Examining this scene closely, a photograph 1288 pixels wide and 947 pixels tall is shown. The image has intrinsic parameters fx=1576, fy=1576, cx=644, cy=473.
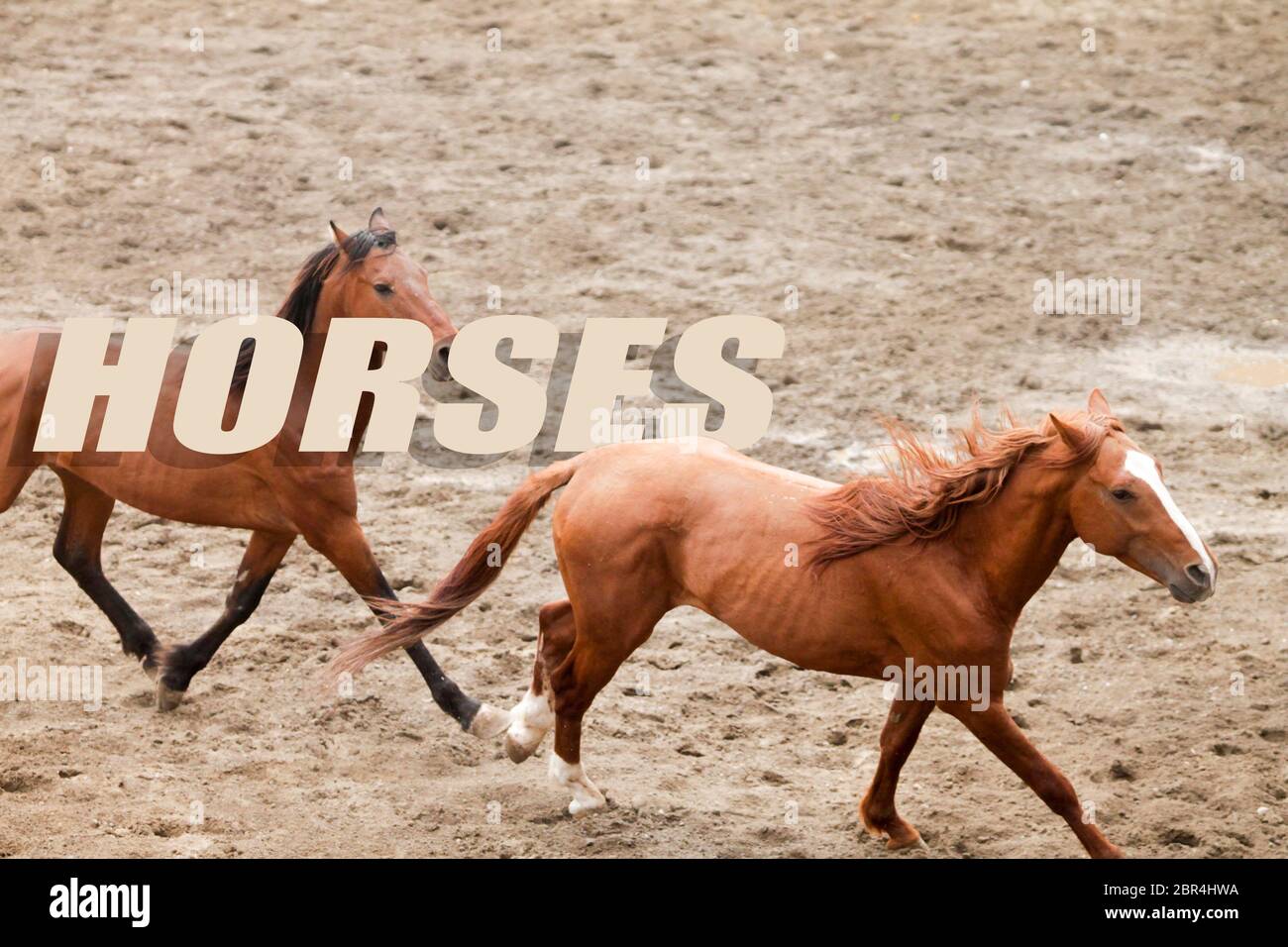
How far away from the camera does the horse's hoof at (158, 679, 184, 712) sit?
6.34m

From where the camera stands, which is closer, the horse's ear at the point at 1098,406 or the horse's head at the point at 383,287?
the horse's ear at the point at 1098,406

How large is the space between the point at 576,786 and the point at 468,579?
842 mm

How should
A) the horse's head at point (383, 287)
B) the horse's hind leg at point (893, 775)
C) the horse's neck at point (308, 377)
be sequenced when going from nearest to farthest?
the horse's hind leg at point (893, 775)
the horse's head at point (383, 287)
the horse's neck at point (308, 377)

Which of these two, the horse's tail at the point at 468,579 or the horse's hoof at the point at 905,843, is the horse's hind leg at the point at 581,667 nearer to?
the horse's tail at the point at 468,579

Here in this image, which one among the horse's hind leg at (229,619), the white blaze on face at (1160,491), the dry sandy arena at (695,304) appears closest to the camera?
the white blaze on face at (1160,491)

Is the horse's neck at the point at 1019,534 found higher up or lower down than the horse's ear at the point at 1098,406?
lower down

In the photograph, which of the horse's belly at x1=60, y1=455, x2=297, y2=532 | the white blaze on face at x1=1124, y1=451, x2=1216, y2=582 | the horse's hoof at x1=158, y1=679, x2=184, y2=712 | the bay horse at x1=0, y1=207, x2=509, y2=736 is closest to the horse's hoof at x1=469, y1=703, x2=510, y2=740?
the bay horse at x1=0, y1=207, x2=509, y2=736

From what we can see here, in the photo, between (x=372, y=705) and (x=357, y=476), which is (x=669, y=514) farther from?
(x=357, y=476)

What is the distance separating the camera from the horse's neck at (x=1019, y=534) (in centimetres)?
486

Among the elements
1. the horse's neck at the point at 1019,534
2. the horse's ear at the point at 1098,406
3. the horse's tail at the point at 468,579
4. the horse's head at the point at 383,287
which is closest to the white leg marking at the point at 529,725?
the horse's tail at the point at 468,579

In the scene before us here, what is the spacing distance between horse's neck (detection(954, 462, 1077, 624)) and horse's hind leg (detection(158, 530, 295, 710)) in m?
2.79

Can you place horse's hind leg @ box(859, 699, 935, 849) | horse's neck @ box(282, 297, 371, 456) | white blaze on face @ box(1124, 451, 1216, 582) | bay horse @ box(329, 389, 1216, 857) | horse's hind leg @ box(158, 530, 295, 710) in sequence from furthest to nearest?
horse's hind leg @ box(158, 530, 295, 710) < horse's neck @ box(282, 297, 371, 456) < horse's hind leg @ box(859, 699, 935, 849) < bay horse @ box(329, 389, 1216, 857) < white blaze on face @ box(1124, 451, 1216, 582)

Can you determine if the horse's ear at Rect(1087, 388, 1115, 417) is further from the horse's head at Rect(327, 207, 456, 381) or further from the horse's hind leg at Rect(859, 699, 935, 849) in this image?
the horse's head at Rect(327, 207, 456, 381)

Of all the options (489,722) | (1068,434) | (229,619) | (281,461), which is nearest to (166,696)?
(229,619)
